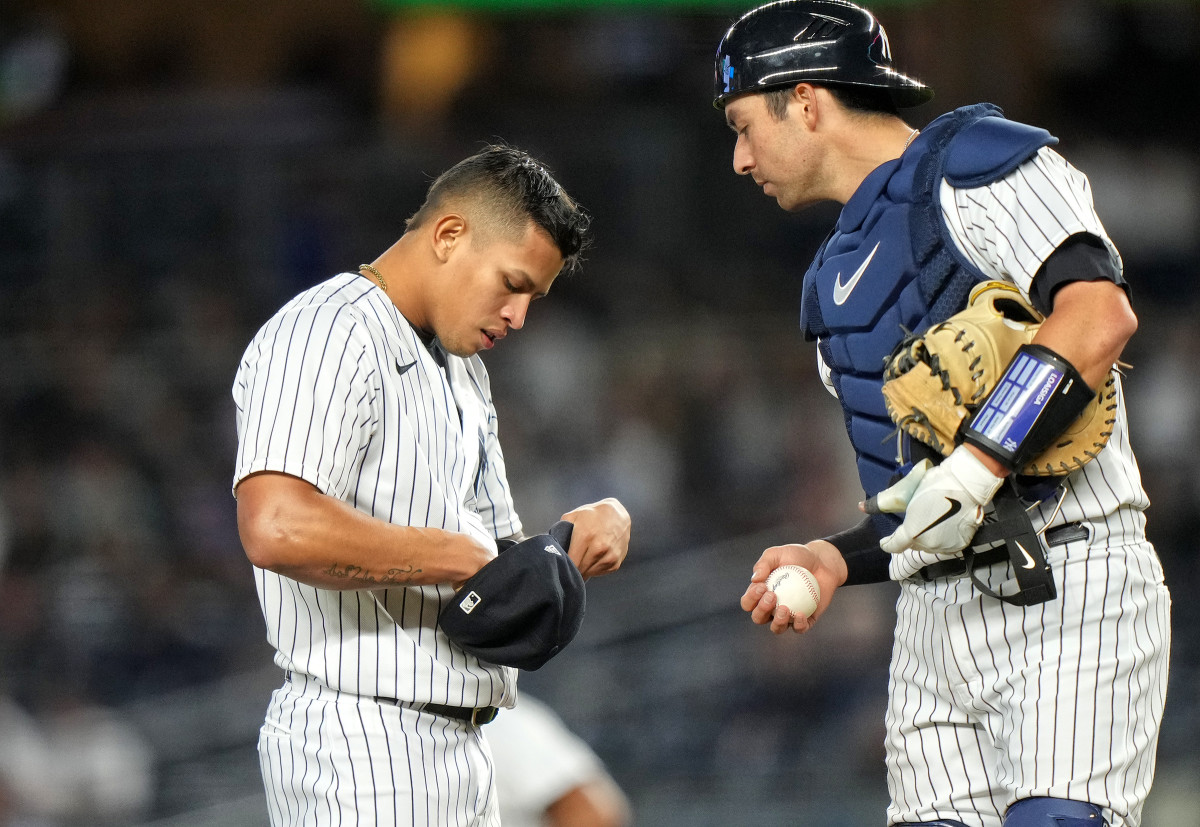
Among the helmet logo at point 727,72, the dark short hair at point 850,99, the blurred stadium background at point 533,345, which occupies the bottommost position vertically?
the blurred stadium background at point 533,345

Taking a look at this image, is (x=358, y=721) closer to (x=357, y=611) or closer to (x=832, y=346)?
(x=357, y=611)

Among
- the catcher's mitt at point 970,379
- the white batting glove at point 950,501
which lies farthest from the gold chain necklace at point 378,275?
the white batting glove at point 950,501

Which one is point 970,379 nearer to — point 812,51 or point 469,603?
point 812,51

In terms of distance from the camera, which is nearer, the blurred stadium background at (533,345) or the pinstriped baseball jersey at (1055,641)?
the pinstriped baseball jersey at (1055,641)

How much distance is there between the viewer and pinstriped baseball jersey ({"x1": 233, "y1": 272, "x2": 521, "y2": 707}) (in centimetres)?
240

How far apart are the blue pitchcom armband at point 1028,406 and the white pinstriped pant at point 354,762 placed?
3.96 ft

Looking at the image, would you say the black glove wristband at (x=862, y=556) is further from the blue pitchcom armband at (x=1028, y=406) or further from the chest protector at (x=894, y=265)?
the blue pitchcom armband at (x=1028, y=406)

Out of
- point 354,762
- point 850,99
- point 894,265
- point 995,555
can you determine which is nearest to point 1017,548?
point 995,555

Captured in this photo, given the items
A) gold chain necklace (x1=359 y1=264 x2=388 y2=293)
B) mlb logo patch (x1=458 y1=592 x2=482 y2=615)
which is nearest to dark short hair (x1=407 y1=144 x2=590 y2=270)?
gold chain necklace (x1=359 y1=264 x2=388 y2=293)

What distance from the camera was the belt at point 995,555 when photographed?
244 cm

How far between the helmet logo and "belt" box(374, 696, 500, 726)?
1.40 m

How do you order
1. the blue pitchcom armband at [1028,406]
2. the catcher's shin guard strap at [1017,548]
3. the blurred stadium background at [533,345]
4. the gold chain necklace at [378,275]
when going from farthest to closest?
the blurred stadium background at [533,345], the gold chain necklace at [378,275], the catcher's shin guard strap at [1017,548], the blue pitchcom armband at [1028,406]

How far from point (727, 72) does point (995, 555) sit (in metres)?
1.13

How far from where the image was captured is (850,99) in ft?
9.04
